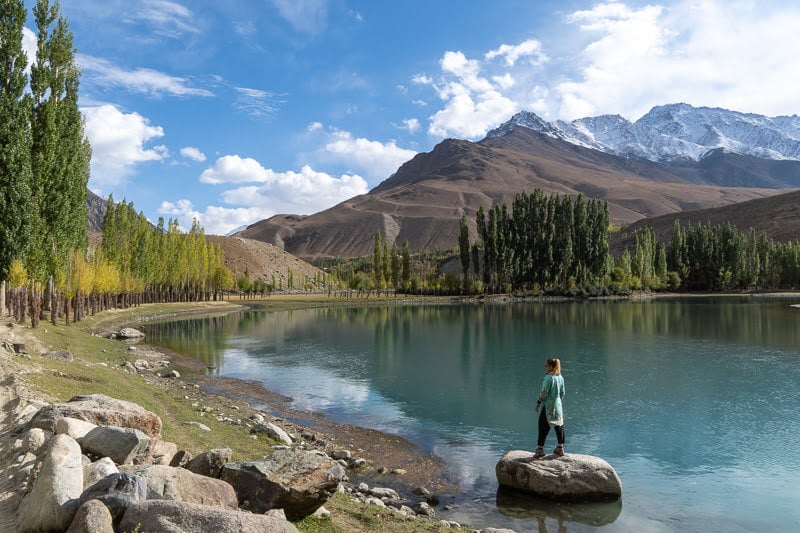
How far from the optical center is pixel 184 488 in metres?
9.99

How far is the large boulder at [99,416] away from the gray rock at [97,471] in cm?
330

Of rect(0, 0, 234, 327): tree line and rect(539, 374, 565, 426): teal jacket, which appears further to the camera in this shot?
rect(0, 0, 234, 327): tree line

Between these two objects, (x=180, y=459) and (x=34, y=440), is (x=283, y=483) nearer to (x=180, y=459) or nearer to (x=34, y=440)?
(x=180, y=459)

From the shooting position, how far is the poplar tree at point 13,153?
36.7m

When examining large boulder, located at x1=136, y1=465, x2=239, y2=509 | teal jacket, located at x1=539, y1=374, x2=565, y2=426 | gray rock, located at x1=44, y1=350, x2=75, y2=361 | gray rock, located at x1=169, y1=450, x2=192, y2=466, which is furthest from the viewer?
gray rock, located at x1=44, y1=350, x2=75, y2=361

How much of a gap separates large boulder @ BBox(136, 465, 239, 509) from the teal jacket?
10.6 meters

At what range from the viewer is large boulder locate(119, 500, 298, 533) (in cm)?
841

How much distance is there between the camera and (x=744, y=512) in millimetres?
17328

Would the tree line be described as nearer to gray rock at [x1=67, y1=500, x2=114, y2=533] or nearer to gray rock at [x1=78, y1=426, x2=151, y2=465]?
gray rock at [x1=78, y1=426, x2=151, y2=465]

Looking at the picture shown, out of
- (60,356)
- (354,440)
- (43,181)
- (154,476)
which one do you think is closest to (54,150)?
(43,181)

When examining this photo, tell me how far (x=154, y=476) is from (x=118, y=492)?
3.29 feet

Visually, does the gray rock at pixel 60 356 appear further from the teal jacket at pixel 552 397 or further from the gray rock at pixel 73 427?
the teal jacket at pixel 552 397

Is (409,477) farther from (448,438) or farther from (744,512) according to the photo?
(744,512)

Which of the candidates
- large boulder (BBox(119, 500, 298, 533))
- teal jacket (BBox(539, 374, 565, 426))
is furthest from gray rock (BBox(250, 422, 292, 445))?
large boulder (BBox(119, 500, 298, 533))
